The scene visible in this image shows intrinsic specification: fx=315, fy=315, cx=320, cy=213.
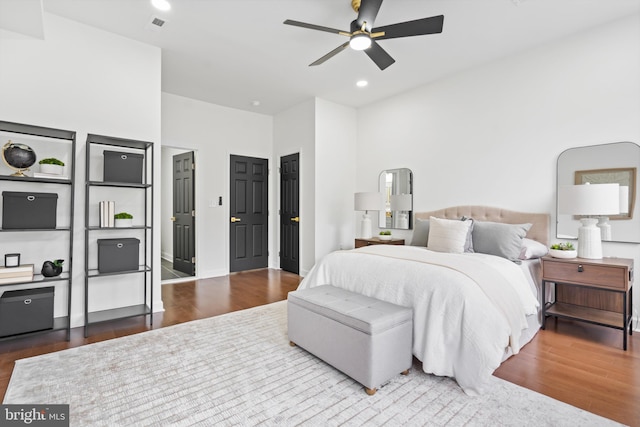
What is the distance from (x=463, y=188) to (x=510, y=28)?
5.97ft

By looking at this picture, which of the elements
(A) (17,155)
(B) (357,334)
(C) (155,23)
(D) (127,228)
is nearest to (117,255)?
(D) (127,228)

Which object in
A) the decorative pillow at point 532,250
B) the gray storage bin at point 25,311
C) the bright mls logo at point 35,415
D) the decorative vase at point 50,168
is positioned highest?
the decorative vase at point 50,168

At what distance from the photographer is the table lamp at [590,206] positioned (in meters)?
2.64

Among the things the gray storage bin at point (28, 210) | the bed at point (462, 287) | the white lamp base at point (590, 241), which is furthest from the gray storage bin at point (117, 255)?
the white lamp base at point (590, 241)

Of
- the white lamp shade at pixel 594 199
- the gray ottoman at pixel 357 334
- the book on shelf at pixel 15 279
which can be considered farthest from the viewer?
the white lamp shade at pixel 594 199

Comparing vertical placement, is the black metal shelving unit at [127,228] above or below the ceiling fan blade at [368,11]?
below

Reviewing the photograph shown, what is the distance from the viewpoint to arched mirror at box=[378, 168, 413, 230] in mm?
4797

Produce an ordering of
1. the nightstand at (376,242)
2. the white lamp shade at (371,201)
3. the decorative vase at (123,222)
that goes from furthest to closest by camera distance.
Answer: the white lamp shade at (371,201) < the nightstand at (376,242) < the decorative vase at (123,222)

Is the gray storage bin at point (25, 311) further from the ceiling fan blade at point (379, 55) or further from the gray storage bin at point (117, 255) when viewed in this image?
the ceiling fan blade at point (379, 55)

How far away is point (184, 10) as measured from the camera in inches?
114

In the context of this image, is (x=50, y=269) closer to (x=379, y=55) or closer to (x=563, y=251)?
(x=379, y=55)

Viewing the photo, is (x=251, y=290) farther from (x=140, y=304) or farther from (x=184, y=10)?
(x=184, y=10)

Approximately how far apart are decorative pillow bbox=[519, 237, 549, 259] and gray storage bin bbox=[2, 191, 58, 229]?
172 inches

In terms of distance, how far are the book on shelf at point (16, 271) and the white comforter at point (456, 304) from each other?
2645mm
